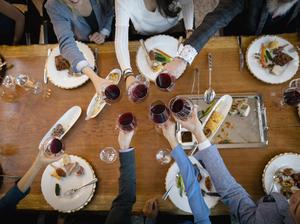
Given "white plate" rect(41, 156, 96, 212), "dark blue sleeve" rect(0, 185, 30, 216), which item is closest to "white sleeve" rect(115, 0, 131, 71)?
"white plate" rect(41, 156, 96, 212)

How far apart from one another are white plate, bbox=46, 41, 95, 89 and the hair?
1.49 ft

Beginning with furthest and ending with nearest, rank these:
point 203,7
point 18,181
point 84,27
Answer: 1. point 203,7
2. point 84,27
3. point 18,181

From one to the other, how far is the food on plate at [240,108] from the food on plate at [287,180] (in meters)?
0.32

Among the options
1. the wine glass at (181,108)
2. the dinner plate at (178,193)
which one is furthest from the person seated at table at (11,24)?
the dinner plate at (178,193)

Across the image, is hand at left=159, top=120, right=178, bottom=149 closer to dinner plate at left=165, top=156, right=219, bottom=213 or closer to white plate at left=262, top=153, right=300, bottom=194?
dinner plate at left=165, top=156, right=219, bottom=213

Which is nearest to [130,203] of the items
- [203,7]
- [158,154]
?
[158,154]

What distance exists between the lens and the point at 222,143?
1481 millimetres

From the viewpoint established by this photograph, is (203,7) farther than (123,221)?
Yes

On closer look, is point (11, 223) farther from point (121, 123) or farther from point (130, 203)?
point (121, 123)

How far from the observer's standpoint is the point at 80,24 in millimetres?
1817

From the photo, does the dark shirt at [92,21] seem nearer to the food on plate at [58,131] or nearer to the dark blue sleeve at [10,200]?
the food on plate at [58,131]

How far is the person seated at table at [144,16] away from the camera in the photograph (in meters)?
1.60

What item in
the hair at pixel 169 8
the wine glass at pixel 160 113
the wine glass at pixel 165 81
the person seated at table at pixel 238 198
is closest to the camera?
the person seated at table at pixel 238 198

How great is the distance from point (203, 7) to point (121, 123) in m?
1.83
